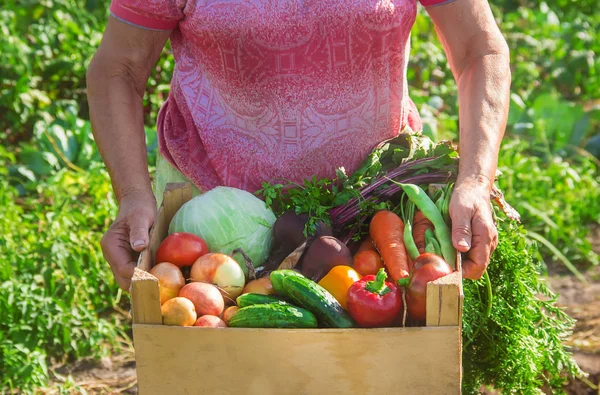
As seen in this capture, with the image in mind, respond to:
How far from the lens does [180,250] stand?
2109mm

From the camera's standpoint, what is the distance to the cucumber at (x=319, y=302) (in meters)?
1.90

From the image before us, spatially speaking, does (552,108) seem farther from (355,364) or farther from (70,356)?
(355,364)

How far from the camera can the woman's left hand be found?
208cm

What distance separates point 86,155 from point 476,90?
135 inches

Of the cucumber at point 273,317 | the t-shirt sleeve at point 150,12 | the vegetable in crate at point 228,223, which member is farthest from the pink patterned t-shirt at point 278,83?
the cucumber at point 273,317

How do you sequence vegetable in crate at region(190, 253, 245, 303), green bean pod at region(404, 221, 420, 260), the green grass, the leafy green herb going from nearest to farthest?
1. vegetable in crate at region(190, 253, 245, 303)
2. green bean pod at region(404, 221, 420, 260)
3. the leafy green herb
4. the green grass

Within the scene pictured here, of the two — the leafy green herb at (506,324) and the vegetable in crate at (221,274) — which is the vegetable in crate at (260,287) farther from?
the leafy green herb at (506,324)

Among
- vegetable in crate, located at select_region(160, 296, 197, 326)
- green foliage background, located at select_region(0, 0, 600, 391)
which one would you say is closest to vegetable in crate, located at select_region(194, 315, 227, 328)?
vegetable in crate, located at select_region(160, 296, 197, 326)

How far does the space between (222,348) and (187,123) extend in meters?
0.94

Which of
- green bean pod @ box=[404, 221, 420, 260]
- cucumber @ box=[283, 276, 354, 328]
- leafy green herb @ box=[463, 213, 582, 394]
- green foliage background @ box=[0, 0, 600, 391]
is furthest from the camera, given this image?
green foliage background @ box=[0, 0, 600, 391]

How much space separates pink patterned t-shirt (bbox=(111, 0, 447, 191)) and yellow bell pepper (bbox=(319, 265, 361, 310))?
52 centimetres

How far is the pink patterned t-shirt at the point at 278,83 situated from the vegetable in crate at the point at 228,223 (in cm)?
23

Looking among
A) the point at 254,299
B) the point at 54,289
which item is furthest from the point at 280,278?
the point at 54,289

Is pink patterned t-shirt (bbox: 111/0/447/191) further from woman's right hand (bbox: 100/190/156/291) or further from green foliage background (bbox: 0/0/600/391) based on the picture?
green foliage background (bbox: 0/0/600/391)
